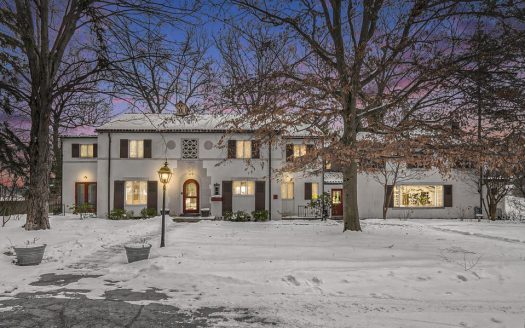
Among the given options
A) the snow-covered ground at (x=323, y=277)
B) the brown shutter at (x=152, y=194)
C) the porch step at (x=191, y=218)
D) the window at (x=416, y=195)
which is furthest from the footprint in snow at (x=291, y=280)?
the window at (x=416, y=195)

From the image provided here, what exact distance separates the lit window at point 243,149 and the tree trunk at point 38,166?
11.4m

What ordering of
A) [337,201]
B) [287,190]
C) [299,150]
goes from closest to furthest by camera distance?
[299,150]
[287,190]
[337,201]

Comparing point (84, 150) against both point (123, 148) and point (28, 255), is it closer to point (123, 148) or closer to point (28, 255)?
point (123, 148)

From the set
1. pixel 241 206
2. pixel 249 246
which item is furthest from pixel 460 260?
pixel 241 206

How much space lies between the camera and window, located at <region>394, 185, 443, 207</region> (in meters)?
24.1

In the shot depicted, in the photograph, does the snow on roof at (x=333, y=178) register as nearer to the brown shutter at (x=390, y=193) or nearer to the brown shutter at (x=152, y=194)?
the brown shutter at (x=390, y=193)

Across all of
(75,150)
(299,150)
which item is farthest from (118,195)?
(299,150)

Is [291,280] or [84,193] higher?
[84,193]

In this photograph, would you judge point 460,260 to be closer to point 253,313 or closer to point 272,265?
point 272,265

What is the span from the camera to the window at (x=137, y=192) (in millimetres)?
22359

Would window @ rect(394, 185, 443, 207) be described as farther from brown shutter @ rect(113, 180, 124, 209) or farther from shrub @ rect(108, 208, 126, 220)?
brown shutter @ rect(113, 180, 124, 209)

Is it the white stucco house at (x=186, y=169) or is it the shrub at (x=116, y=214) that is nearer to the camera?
the shrub at (x=116, y=214)

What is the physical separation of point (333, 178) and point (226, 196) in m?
7.42

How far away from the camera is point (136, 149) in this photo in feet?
74.0
